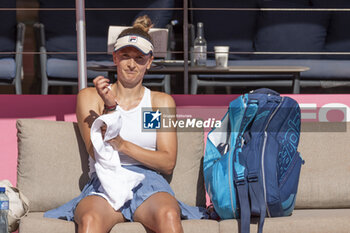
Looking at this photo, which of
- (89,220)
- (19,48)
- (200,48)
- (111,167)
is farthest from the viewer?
(19,48)

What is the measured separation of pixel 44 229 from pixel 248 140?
34.6 inches

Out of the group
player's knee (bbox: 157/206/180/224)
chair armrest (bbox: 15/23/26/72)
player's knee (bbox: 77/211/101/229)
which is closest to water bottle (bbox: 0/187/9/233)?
player's knee (bbox: 77/211/101/229)

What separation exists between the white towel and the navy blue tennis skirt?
38 mm

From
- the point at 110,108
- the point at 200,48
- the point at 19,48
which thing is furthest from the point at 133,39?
the point at 19,48

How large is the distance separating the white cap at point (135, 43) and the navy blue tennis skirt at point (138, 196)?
0.49 m

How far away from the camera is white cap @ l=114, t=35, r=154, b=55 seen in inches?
95.1

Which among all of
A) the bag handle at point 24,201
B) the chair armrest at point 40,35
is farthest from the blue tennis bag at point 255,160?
the chair armrest at point 40,35

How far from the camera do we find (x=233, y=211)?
229 cm

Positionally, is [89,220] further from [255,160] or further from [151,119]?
[255,160]

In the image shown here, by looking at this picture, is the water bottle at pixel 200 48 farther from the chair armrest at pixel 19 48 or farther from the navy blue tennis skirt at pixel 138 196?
the navy blue tennis skirt at pixel 138 196

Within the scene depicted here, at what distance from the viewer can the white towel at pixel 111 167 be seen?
2.20m

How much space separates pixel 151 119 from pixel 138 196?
1.18 feet

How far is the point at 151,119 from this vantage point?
2.47 metres

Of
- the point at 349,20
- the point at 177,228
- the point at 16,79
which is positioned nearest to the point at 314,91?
the point at 349,20
